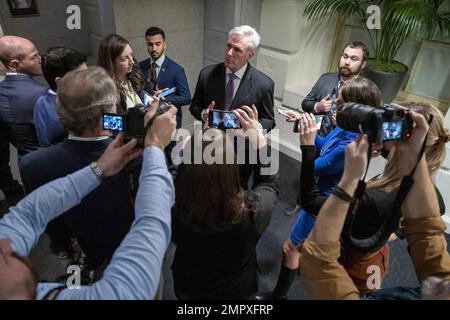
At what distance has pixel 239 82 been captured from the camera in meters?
2.22

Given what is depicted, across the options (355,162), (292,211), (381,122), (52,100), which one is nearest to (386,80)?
(292,211)

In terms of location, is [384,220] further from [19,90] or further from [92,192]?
[19,90]

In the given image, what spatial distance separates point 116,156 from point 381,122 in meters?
0.86

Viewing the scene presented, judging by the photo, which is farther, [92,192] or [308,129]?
[308,129]

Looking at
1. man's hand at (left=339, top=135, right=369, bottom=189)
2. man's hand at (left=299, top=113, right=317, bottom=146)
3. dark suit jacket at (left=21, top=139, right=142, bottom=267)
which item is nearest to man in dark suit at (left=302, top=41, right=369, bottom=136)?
man's hand at (left=299, top=113, right=317, bottom=146)

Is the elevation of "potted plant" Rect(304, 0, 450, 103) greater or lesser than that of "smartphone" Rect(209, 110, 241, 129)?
greater

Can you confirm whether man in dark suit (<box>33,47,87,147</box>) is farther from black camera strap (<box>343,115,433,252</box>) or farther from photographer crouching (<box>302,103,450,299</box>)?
black camera strap (<box>343,115,433,252</box>)

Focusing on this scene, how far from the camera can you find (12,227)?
868 mm

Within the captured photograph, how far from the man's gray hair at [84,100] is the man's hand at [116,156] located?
0.16 metres

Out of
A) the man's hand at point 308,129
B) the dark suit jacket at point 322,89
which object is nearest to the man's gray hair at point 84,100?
the man's hand at point 308,129

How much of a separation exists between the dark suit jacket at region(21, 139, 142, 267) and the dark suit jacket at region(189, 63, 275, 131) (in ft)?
3.64

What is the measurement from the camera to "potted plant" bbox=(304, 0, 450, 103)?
98.0 inches
